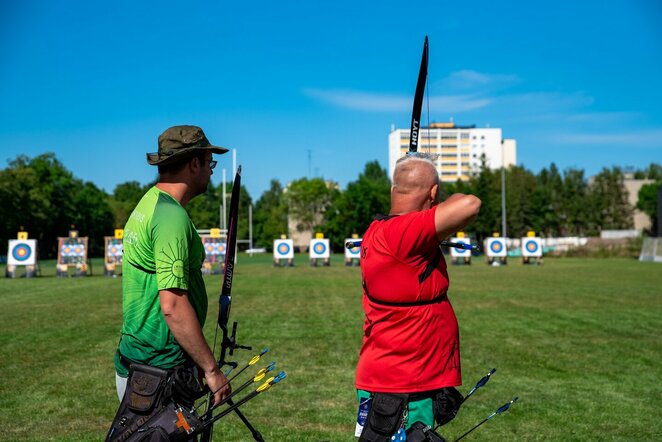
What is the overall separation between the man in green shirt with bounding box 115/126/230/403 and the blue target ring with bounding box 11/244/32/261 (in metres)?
33.6

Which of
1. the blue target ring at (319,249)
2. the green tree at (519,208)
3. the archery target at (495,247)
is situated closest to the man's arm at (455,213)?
the blue target ring at (319,249)

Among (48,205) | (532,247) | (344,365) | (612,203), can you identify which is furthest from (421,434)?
(612,203)

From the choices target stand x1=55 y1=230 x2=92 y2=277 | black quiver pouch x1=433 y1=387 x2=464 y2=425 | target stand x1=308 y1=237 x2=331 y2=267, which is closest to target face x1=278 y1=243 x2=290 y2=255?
target stand x1=308 y1=237 x2=331 y2=267

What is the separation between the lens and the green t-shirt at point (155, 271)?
12.2 feet

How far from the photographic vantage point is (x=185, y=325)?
3.76 metres

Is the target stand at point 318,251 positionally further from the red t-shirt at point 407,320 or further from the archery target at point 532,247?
the red t-shirt at point 407,320

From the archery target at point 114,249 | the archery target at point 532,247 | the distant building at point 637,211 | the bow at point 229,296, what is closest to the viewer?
the bow at point 229,296

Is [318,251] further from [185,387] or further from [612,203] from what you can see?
[612,203]

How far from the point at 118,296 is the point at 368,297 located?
786 inches

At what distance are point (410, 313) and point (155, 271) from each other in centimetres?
134

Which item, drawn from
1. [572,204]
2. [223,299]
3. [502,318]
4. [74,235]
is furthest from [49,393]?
[572,204]

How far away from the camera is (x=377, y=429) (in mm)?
3830

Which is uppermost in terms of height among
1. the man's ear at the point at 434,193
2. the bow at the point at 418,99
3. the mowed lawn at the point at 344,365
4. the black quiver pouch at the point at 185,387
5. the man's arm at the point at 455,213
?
the bow at the point at 418,99

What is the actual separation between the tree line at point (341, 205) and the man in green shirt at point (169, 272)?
282 ft
